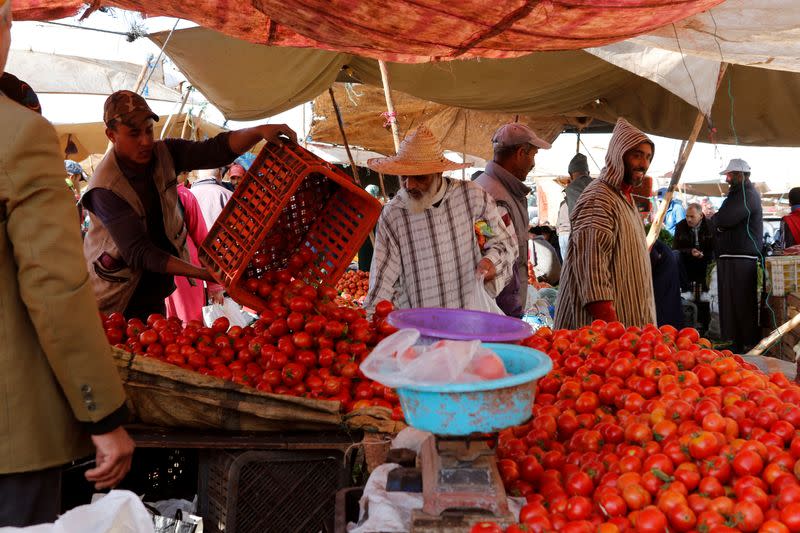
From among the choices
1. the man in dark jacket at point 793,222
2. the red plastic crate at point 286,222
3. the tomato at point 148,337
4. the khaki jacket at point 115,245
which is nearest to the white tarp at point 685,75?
the red plastic crate at point 286,222

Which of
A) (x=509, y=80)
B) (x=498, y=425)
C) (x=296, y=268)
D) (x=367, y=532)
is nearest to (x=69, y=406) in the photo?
(x=367, y=532)

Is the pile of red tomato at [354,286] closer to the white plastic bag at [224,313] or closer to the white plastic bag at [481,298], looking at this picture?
the white plastic bag at [224,313]

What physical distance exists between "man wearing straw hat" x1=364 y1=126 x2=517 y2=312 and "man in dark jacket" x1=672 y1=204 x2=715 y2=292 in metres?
6.46

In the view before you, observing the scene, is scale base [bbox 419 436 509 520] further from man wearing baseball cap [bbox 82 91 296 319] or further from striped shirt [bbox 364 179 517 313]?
striped shirt [bbox 364 179 517 313]

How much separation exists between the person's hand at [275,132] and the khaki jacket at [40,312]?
1538 millimetres

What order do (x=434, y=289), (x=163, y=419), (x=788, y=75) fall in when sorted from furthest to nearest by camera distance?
(x=788, y=75) → (x=434, y=289) → (x=163, y=419)

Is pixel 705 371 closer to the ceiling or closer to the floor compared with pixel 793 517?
closer to the ceiling

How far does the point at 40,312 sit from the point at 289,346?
1.35 m

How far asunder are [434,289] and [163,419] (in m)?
1.87

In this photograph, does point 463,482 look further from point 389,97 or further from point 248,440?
point 389,97

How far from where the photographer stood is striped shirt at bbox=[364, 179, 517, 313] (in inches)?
163

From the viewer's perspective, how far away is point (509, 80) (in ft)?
23.1

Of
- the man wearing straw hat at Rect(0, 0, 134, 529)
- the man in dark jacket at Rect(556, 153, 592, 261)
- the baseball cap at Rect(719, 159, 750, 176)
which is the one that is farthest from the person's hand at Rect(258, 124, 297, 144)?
the baseball cap at Rect(719, 159, 750, 176)

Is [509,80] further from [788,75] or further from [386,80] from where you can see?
[788,75]
